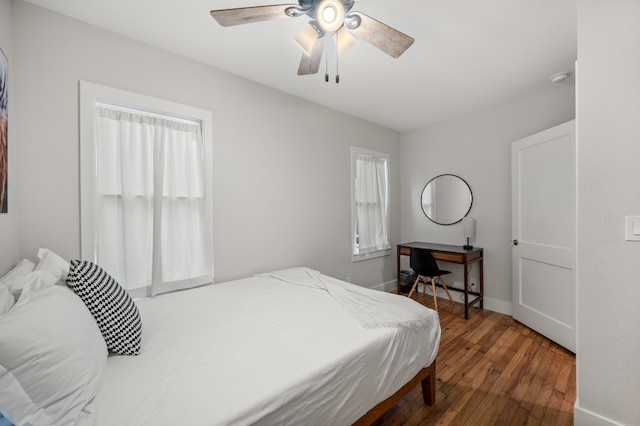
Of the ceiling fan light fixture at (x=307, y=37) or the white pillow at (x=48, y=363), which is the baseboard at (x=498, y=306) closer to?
the ceiling fan light fixture at (x=307, y=37)

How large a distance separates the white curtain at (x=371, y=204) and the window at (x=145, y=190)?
2060mm

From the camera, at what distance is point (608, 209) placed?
1517mm

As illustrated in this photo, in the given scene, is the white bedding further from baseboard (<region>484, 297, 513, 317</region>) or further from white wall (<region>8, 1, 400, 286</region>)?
baseboard (<region>484, 297, 513, 317</region>)

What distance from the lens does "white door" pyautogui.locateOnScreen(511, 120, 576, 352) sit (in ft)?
8.32

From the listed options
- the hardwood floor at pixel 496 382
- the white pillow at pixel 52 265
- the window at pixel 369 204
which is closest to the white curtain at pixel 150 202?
the white pillow at pixel 52 265

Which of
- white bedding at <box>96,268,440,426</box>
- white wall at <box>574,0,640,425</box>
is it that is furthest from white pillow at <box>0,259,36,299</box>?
white wall at <box>574,0,640,425</box>

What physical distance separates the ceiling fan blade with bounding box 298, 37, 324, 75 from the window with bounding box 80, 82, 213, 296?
3.44 ft

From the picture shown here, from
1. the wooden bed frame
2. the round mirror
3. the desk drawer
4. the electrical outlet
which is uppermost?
the round mirror

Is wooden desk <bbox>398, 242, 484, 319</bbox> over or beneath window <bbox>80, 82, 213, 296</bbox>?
beneath

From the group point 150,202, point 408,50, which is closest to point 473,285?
point 408,50

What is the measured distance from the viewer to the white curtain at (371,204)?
3855 millimetres

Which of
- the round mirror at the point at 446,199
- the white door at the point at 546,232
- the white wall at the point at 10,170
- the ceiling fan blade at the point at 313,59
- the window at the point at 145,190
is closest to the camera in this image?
the white wall at the point at 10,170

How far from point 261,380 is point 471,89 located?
3.24 meters

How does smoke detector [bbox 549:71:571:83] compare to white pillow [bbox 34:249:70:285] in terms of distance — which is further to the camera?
smoke detector [bbox 549:71:571:83]
